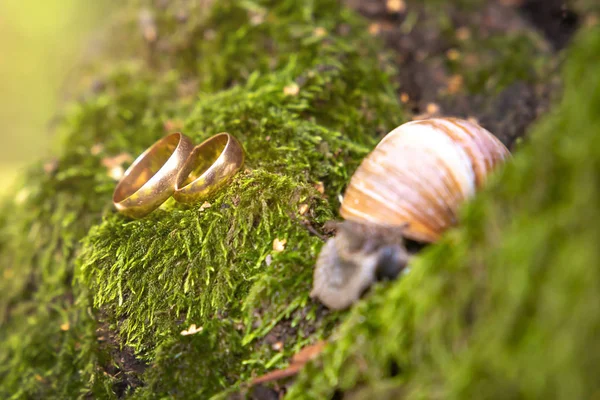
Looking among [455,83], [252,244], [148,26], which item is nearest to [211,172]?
[252,244]

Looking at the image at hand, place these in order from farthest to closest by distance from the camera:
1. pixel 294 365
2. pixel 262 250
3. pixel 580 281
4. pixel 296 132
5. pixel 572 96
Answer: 1. pixel 296 132
2. pixel 262 250
3. pixel 294 365
4. pixel 572 96
5. pixel 580 281

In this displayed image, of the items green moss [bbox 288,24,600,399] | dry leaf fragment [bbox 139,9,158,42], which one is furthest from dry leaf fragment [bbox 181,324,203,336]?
dry leaf fragment [bbox 139,9,158,42]

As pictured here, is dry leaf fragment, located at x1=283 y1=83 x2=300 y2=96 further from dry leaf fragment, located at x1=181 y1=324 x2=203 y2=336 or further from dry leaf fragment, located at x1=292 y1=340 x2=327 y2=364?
dry leaf fragment, located at x1=292 y1=340 x2=327 y2=364

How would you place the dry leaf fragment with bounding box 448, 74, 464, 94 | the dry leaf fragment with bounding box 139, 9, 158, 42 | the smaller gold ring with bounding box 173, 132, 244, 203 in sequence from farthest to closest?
1. the dry leaf fragment with bounding box 139, 9, 158, 42
2. the dry leaf fragment with bounding box 448, 74, 464, 94
3. the smaller gold ring with bounding box 173, 132, 244, 203

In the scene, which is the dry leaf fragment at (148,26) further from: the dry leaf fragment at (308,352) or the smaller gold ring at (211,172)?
the dry leaf fragment at (308,352)

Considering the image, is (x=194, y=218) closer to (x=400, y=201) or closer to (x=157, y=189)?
(x=157, y=189)

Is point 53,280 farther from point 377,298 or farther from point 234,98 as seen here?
point 377,298

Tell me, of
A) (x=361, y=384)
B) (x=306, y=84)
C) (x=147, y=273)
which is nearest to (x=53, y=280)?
(x=147, y=273)
